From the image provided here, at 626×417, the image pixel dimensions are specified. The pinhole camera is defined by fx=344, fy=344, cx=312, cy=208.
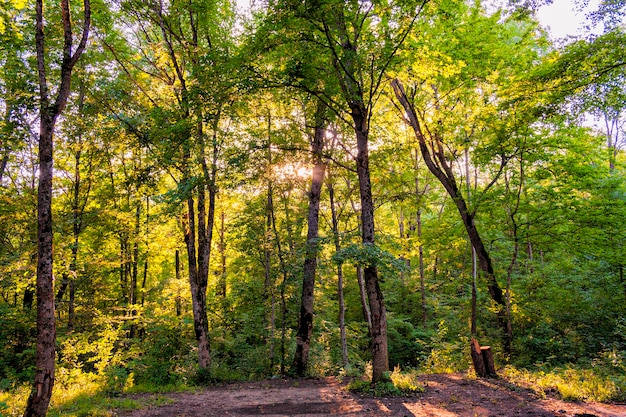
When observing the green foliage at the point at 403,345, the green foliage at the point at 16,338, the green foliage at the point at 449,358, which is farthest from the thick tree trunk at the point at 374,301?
the green foliage at the point at 16,338

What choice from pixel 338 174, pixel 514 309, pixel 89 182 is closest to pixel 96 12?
pixel 89 182

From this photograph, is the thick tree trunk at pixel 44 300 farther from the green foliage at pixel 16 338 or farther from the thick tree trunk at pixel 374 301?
the green foliage at pixel 16 338

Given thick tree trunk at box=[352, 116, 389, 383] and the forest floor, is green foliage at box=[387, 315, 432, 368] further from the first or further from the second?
thick tree trunk at box=[352, 116, 389, 383]

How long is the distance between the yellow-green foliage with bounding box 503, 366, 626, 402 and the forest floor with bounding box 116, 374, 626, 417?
296 mm

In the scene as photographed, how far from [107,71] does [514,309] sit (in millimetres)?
16987

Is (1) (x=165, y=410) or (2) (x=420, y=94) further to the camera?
(2) (x=420, y=94)

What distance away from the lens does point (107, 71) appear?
13.3m

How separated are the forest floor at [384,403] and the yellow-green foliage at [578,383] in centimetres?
30

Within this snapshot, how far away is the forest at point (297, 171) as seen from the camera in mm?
8109

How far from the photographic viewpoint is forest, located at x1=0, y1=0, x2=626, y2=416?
811 centimetres

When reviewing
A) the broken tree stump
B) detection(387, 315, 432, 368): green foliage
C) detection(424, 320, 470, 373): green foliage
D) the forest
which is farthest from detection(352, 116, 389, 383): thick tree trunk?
detection(387, 315, 432, 368): green foliage

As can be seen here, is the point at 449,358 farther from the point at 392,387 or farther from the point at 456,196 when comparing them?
the point at 456,196

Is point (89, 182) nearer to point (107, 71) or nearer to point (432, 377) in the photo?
point (107, 71)

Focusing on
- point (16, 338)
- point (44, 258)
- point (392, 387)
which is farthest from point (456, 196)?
point (16, 338)
